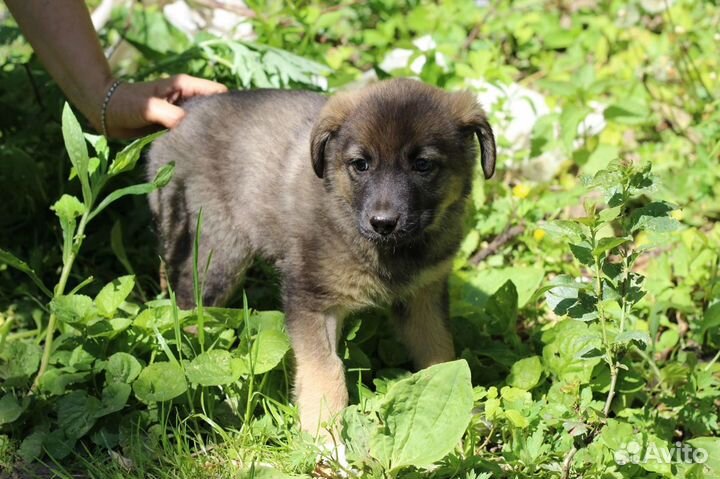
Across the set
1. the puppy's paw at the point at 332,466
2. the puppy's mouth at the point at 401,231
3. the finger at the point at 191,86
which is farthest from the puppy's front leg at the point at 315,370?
the finger at the point at 191,86

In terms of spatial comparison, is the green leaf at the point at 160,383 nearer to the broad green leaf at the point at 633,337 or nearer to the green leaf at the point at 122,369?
the green leaf at the point at 122,369

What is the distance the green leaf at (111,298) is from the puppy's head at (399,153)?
33.3 inches

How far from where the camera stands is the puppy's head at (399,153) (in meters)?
3.07

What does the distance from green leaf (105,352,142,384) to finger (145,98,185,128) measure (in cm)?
112

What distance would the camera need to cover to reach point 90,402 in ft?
10.2

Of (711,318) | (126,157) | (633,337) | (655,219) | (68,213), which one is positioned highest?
(126,157)

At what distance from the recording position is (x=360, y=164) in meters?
3.18

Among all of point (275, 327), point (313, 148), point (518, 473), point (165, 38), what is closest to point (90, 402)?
point (275, 327)

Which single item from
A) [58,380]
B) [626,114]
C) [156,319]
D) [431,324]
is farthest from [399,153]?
[626,114]

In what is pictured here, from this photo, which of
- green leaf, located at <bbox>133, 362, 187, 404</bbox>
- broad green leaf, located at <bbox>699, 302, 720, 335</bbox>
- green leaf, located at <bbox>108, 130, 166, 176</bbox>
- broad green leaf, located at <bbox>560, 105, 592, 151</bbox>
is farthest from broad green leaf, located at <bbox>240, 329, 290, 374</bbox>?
broad green leaf, located at <bbox>560, 105, 592, 151</bbox>

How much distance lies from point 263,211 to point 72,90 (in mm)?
1002

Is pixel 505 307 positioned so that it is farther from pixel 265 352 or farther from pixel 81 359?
pixel 81 359

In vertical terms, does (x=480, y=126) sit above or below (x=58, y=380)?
above

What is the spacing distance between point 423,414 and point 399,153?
921mm
